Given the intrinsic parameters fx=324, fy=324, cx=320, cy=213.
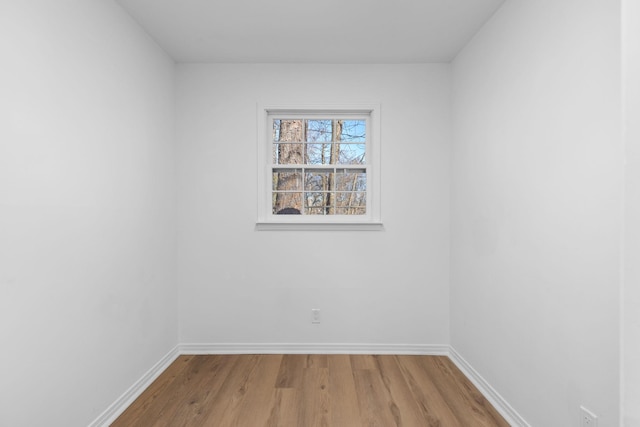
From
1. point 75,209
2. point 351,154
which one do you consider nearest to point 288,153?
point 351,154

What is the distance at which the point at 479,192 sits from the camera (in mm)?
2408

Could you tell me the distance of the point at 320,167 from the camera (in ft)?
10.0

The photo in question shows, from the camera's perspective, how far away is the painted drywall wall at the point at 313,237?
291cm

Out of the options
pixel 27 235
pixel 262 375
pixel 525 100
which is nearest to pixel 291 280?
pixel 262 375

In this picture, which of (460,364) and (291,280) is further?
(291,280)

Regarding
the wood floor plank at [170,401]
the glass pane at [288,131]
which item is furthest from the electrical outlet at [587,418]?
the glass pane at [288,131]

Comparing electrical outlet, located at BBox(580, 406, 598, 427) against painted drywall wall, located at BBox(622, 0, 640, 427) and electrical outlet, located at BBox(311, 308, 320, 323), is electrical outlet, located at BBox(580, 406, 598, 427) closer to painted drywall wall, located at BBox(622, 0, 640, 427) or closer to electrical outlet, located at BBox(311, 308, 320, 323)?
painted drywall wall, located at BBox(622, 0, 640, 427)

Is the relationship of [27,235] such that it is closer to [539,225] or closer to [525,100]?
[539,225]

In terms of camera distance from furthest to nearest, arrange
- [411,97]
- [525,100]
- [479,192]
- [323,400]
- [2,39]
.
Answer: [411,97] → [479,192] → [323,400] → [525,100] → [2,39]

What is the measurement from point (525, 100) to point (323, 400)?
7.45 ft

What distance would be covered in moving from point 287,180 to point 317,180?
0.28 m

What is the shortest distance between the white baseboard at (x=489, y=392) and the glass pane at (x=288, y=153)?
7.26 ft

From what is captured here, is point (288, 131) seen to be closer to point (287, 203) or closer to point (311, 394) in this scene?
point (287, 203)

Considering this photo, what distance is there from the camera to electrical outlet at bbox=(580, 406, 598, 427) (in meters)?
1.43
